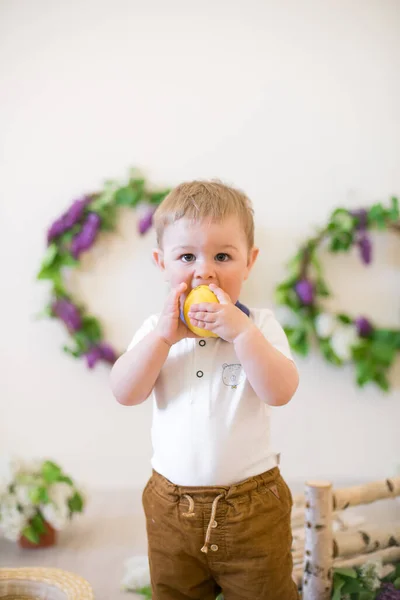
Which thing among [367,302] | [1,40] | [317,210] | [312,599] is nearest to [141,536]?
[312,599]

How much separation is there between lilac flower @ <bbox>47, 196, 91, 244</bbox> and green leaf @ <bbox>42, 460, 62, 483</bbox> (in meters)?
0.78

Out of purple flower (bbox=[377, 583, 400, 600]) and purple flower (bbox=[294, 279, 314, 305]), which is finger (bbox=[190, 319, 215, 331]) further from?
purple flower (bbox=[294, 279, 314, 305])

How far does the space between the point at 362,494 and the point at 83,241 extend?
4.11 ft

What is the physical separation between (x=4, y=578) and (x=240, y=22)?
1.92 m

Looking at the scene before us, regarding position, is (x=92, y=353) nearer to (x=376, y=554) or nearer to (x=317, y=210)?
(x=317, y=210)

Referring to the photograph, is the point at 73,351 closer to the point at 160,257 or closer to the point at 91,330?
the point at 91,330

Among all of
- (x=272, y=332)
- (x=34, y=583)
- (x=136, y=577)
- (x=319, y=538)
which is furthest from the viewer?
(x=136, y=577)

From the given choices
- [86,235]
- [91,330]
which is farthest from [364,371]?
[86,235]

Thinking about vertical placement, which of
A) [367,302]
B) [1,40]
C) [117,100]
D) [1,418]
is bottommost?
[1,418]

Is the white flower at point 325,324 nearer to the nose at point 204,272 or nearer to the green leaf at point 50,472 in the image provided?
the green leaf at point 50,472

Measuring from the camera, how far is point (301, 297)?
82.0 inches

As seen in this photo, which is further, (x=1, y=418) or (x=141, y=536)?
(x=1, y=418)

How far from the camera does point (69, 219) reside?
2119mm

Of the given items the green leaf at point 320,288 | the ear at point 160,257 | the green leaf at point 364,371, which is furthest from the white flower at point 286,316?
the ear at point 160,257
